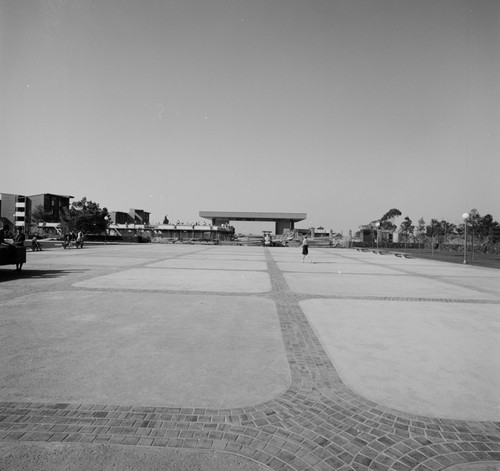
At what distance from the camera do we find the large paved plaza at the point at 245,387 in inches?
108

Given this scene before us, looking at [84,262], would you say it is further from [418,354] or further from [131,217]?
[131,217]

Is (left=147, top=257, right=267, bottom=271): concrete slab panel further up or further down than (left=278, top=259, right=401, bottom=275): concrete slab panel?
further down

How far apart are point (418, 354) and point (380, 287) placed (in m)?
7.02

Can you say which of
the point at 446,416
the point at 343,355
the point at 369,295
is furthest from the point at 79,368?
the point at 369,295

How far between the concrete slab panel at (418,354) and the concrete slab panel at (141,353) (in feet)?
3.58

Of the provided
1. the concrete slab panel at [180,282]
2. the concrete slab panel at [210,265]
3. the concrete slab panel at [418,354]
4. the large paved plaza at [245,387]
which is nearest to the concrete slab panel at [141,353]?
the large paved plaza at [245,387]

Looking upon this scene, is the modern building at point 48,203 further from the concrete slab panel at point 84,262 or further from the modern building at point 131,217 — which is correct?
the concrete slab panel at point 84,262

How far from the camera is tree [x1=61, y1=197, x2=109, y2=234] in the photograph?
46.5 meters

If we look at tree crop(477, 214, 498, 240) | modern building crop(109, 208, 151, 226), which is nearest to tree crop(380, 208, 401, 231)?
tree crop(477, 214, 498, 240)

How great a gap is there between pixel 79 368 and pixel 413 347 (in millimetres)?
5178

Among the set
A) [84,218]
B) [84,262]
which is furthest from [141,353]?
[84,218]

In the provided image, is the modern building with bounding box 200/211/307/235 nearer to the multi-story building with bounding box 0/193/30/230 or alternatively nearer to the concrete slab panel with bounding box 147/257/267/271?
the multi-story building with bounding box 0/193/30/230

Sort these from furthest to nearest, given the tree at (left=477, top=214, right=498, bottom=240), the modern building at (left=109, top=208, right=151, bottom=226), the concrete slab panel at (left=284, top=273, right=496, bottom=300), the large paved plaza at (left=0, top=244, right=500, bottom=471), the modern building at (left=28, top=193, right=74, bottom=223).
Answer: the modern building at (left=109, top=208, right=151, bottom=226) → the modern building at (left=28, top=193, right=74, bottom=223) → the tree at (left=477, top=214, right=498, bottom=240) → the concrete slab panel at (left=284, top=273, right=496, bottom=300) → the large paved plaza at (left=0, top=244, right=500, bottom=471)

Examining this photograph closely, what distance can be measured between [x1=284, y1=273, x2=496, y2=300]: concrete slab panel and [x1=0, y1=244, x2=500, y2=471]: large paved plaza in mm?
2397
